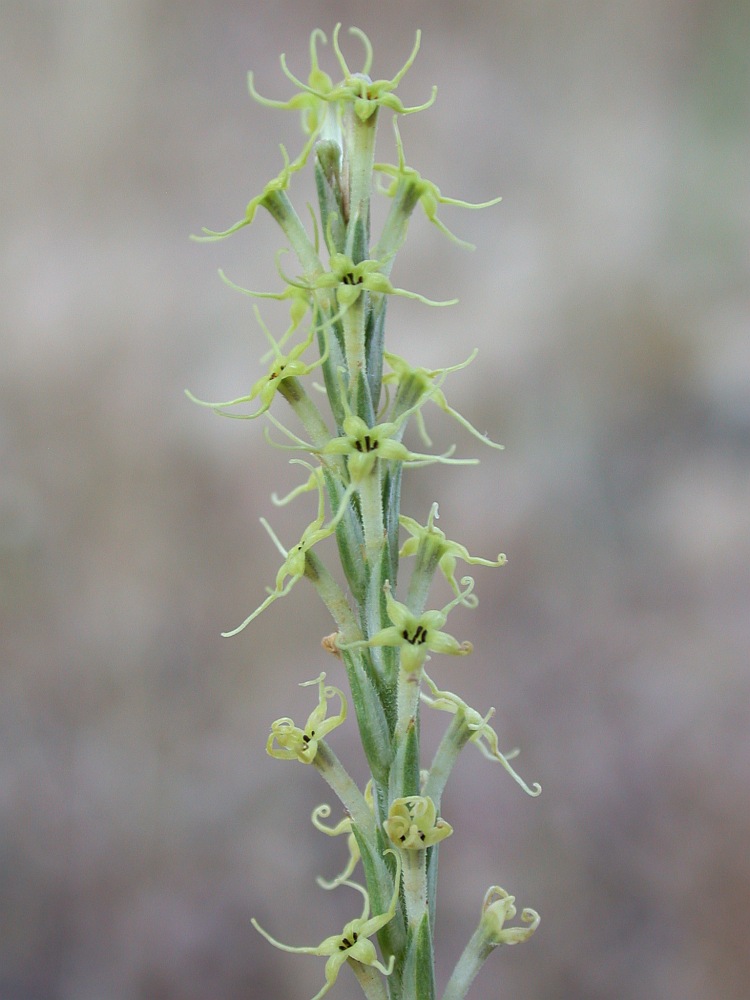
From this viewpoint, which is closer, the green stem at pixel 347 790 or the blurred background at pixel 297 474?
the green stem at pixel 347 790

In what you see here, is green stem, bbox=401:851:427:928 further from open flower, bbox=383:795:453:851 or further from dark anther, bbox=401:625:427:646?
dark anther, bbox=401:625:427:646

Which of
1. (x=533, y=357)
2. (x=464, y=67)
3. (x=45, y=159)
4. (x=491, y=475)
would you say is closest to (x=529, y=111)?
(x=464, y=67)

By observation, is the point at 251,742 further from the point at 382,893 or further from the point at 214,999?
the point at 382,893

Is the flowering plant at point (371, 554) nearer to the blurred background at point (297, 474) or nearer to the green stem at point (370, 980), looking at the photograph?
the green stem at point (370, 980)

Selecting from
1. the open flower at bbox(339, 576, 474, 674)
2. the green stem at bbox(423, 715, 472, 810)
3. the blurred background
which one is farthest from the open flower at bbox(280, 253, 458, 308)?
the blurred background

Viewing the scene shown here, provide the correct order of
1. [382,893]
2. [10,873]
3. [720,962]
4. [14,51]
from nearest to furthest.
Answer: [382,893] → [720,962] → [10,873] → [14,51]

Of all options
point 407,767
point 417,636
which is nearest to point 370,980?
point 407,767

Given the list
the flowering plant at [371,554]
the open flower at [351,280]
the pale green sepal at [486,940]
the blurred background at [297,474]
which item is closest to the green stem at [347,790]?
the flowering plant at [371,554]
